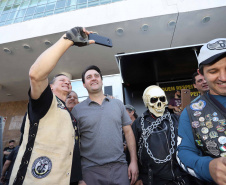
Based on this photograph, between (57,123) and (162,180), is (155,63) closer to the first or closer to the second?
(162,180)

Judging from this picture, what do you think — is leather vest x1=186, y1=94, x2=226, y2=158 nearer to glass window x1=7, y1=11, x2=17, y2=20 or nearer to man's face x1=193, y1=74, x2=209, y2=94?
man's face x1=193, y1=74, x2=209, y2=94

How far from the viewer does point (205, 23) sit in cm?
539

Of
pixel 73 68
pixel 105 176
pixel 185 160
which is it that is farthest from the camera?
pixel 73 68

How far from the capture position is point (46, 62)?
1.12 meters

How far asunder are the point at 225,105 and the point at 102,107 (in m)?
1.25

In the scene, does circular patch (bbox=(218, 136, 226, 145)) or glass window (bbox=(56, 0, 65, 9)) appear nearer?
circular patch (bbox=(218, 136, 226, 145))

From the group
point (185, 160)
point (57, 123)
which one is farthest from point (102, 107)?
point (185, 160)

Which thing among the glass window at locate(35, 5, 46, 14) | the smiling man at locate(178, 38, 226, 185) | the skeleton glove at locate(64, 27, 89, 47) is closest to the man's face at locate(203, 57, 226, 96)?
the smiling man at locate(178, 38, 226, 185)

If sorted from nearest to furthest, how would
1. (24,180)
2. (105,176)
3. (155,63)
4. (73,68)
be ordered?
1. (24,180)
2. (105,176)
3. (155,63)
4. (73,68)

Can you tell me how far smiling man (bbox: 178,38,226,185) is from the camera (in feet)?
2.90

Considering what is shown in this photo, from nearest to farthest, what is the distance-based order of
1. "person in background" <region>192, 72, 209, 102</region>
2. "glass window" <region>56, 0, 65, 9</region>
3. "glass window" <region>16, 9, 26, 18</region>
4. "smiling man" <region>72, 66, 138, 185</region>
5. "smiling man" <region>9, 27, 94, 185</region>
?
"smiling man" <region>9, 27, 94, 185</region>
"smiling man" <region>72, 66, 138, 185</region>
"person in background" <region>192, 72, 209, 102</region>
"glass window" <region>56, 0, 65, 9</region>
"glass window" <region>16, 9, 26, 18</region>

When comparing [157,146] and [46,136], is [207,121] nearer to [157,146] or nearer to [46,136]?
[157,146]

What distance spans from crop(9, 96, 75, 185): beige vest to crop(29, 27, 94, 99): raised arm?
21 centimetres

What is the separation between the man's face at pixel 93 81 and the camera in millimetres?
2029
